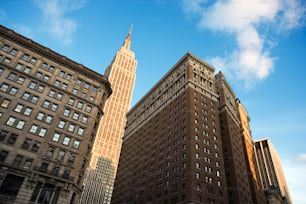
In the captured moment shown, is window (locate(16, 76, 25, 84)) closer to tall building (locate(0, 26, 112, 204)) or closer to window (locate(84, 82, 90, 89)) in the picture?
tall building (locate(0, 26, 112, 204))

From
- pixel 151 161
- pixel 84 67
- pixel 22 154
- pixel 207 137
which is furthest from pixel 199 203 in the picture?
pixel 84 67

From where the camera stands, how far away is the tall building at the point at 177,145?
67.2 metres

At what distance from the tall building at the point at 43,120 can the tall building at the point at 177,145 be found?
29.0m

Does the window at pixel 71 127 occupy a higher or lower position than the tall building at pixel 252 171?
lower

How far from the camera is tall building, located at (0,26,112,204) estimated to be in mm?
45688

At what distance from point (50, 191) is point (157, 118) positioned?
61.0 metres

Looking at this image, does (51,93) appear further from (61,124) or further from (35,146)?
(35,146)

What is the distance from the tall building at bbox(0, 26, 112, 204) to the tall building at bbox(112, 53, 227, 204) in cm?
2897

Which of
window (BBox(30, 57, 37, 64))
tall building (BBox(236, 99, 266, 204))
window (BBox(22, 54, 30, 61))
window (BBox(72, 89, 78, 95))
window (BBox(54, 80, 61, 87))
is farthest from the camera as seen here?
tall building (BBox(236, 99, 266, 204))

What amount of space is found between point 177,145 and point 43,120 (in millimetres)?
42884

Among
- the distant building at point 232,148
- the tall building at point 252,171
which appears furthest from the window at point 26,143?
the tall building at point 252,171

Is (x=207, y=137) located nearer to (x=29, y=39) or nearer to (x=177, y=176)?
(x=177, y=176)

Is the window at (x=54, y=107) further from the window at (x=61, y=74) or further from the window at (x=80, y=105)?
the window at (x=61, y=74)

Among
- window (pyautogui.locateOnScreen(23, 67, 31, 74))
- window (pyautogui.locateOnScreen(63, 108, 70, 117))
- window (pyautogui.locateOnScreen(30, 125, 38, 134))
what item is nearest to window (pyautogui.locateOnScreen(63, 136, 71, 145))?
window (pyautogui.locateOnScreen(63, 108, 70, 117))
